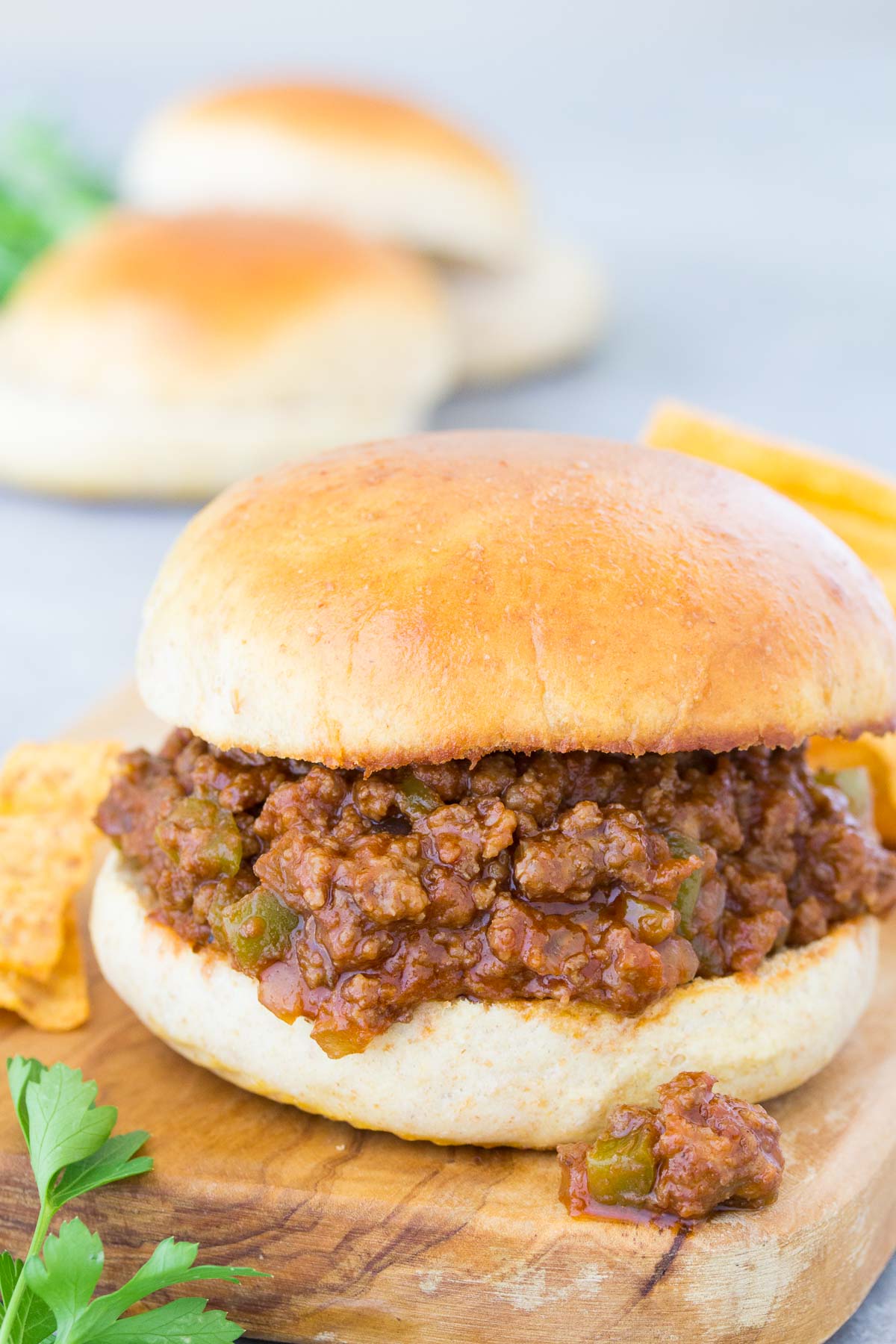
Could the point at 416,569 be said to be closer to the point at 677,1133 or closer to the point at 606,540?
the point at 606,540

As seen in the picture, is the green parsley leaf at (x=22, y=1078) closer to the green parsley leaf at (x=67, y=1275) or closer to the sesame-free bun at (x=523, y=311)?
the green parsley leaf at (x=67, y=1275)

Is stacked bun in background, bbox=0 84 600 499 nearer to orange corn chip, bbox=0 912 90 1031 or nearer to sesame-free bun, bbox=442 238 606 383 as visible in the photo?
sesame-free bun, bbox=442 238 606 383

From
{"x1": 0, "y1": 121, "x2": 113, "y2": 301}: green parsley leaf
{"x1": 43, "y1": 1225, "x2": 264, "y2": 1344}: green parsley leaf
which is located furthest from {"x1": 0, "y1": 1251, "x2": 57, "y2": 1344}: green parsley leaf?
{"x1": 0, "y1": 121, "x2": 113, "y2": 301}: green parsley leaf

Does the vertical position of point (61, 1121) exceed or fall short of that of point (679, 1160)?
it falls short

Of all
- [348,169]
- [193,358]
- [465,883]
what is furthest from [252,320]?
[465,883]

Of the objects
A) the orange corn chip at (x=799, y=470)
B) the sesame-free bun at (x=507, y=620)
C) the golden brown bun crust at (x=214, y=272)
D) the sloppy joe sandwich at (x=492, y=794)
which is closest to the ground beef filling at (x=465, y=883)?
the sloppy joe sandwich at (x=492, y=794)

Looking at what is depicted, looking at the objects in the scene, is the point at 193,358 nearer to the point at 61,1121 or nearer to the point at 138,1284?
the point at 61,1121
